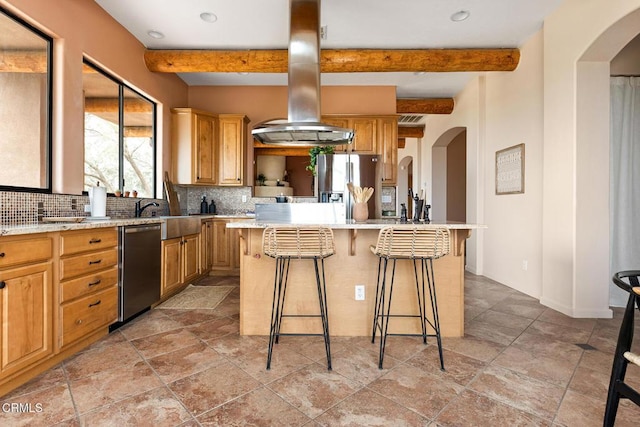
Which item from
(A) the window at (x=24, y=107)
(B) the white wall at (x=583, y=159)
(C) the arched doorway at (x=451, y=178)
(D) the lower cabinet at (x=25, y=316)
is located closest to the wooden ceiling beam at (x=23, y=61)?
(A) the window at (x=24, y=107)

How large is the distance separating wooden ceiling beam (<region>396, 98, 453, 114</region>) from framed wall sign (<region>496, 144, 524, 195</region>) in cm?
205

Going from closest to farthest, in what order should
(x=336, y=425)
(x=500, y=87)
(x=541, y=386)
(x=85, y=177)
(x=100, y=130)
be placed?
(x=336, y=425), (x=541, y=386), (x=85, y=177), (x=100, y=130), (x=500, y=87)

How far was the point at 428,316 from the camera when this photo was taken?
8.24ft

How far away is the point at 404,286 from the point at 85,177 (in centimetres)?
321

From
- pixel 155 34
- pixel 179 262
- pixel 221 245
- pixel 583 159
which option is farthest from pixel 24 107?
pixel 583 159

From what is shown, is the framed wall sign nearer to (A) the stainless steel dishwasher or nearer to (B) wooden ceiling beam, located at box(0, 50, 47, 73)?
(A) the stainless steel dishwasher

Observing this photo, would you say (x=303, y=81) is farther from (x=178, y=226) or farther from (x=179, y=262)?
(x=179, y=262)

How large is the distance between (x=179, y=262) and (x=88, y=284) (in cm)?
148

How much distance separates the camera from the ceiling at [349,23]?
123 inches

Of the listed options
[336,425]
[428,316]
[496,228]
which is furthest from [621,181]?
[336,425]

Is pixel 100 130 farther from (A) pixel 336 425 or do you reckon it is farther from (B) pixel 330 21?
(A) pixel 336 425

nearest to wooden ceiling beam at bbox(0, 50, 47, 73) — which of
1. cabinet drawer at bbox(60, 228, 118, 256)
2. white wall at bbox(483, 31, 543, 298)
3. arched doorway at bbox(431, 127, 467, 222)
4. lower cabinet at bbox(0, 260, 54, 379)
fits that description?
cabinet drawer at bbox(60, 228, 118, 256)

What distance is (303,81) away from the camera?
3.05 metres

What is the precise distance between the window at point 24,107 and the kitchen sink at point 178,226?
1039mm
